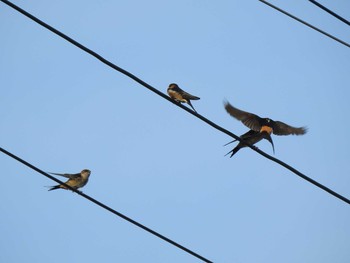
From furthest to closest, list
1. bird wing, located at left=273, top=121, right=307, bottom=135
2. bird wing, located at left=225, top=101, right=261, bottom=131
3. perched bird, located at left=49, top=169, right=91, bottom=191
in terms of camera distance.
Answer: perched bird, located at left=49, top=169, right=91, bottom=191
bird wing, located at left=273, top=121, right=307, bottom=135
bird wing, located at left=225, top=101, right=261, bottom=131

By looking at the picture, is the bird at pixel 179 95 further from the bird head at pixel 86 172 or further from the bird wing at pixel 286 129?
the bird head at pixel 86 172

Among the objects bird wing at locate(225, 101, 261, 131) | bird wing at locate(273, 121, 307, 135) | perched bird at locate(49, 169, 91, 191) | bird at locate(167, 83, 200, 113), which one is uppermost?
bird wing at locate(273, 121, 307, 135)

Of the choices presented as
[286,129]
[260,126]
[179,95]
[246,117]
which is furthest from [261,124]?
[179,95]

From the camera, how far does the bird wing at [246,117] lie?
357 inches

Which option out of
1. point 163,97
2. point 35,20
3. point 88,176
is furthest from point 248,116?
point 35,20

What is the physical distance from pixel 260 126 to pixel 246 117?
291mm

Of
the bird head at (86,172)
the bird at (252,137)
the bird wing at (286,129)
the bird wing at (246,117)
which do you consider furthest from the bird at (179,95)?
the bird head at (86,172)

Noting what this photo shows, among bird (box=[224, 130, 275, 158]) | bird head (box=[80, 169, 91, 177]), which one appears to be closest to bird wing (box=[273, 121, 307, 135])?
bird (box=[224, 130, 275, 158])

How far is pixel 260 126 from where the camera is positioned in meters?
9.36

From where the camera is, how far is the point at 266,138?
936 cm

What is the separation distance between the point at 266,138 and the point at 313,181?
3940mm

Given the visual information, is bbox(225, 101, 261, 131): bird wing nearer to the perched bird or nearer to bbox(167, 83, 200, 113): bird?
bbox(167, 83, 200, 113): bird

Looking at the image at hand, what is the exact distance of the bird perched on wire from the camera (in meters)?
9.12

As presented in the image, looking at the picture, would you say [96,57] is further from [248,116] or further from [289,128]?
[289,128]
